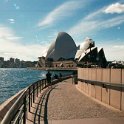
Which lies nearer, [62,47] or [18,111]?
[18,111]

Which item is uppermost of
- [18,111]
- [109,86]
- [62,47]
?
[62,47]

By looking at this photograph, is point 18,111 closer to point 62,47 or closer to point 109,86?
point 109,86

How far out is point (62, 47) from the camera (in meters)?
180

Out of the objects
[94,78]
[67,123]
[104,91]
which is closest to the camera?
[67,123]

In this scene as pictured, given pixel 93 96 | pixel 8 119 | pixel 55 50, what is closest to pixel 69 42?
pixel 55 50

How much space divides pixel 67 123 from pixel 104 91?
6374 millimetres

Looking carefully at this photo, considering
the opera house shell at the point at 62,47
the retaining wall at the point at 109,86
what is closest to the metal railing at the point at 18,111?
the retaining wall at the point at 109,86

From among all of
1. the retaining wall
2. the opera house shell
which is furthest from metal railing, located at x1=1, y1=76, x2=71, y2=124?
the opera house shell

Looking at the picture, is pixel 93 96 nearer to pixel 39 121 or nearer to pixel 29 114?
pixel 29 114

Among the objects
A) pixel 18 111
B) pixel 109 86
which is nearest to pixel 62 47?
pixel 109 86

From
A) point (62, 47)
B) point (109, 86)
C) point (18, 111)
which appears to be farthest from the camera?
point (62, 47)

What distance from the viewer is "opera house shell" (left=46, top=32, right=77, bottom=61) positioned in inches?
7018

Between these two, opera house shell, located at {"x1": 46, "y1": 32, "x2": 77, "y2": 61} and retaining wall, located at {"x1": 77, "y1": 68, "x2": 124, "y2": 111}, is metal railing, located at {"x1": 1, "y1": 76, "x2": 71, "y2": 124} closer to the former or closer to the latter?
retaining wall, located at {"x1": 77, "y1": 68, "x2": 124, "y2": 111}

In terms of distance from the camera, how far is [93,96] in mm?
18969
